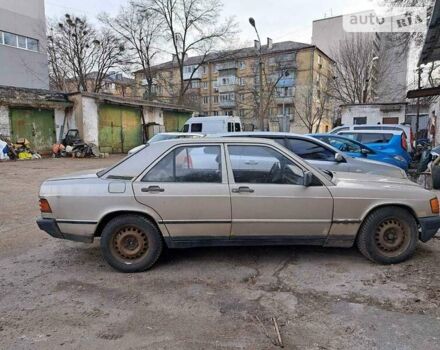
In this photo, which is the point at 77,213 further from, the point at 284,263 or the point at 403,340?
the point at 403,340

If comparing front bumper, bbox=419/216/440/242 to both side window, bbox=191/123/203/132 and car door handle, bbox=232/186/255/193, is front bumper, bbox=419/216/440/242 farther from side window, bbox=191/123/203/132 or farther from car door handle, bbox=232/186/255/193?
side window, bbox=191/123/203/132

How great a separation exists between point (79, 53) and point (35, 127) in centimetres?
1724

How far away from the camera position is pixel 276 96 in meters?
53.6

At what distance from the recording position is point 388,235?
4262mm

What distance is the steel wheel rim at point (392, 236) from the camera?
425 cm

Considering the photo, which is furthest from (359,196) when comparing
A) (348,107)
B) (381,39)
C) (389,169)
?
(381,39)

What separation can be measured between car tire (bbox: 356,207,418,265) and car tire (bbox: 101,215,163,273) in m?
2.36

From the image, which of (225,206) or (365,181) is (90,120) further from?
(365,181)

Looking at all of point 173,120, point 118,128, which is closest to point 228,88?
point 173,120

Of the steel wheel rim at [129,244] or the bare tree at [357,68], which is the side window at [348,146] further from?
the bare tree at [357,68]

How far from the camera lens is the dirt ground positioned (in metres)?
2.87

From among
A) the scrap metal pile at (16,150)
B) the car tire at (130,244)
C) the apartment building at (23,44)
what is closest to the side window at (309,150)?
the car tire at (130,244)

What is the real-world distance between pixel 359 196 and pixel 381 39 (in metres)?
35.3

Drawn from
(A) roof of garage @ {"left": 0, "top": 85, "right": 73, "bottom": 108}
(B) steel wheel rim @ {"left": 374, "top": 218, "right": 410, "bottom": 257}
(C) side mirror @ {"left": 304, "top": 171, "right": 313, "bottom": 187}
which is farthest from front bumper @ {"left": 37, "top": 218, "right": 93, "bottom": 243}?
(A) roof of garage @ {"left": 0, "top": 85, "right": 73, "bottom": 108}
